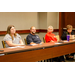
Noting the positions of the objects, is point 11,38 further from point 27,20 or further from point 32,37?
point 27,20

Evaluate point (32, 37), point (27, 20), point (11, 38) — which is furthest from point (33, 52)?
point (27, 20)

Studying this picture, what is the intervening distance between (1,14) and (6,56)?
8.80ft

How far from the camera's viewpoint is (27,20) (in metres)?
5.48

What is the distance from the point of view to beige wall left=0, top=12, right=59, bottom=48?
Result: 481 cm

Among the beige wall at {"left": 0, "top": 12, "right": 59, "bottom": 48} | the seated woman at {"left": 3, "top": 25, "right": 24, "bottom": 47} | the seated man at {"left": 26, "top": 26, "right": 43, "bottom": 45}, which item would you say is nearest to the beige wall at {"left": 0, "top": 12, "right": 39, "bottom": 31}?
the beige wall at {"left": 0, "top": 12, "right": 59, "bottom": 48}

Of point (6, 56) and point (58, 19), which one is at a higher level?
point (58, 19)

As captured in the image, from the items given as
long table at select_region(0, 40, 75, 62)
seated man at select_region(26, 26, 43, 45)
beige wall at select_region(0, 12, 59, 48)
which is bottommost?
long table at select_region(0, 40, 75, 62)

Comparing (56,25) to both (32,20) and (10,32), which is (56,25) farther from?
(10,32)

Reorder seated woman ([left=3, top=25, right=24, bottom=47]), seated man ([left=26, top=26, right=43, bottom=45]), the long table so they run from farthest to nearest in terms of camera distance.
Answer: seated man ([left=26, top=26, right=43, bottom=45])
seated woman ([left=3, top=25, right=24, bottom=47])
the long table

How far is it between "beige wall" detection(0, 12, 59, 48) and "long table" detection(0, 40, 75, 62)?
2359 millimetres

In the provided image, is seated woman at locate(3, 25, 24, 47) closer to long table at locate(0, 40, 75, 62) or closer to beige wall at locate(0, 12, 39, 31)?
long table at locate(0, 40, 75, 62)

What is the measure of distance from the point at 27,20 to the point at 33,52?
2963 mm

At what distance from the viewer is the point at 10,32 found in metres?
3.26
